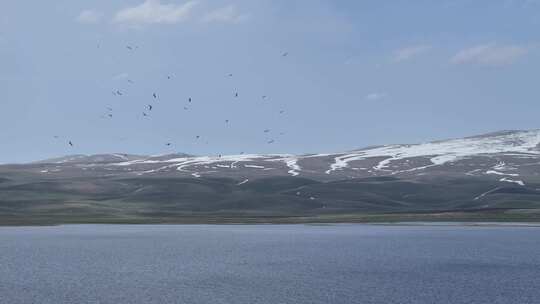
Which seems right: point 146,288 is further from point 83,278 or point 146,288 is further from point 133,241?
point 133,241

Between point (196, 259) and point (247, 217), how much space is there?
9527cm

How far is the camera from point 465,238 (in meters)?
103

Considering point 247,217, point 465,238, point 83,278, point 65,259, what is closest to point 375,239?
point 465,238

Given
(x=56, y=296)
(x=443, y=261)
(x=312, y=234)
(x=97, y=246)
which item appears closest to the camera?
(x=56, y=296)

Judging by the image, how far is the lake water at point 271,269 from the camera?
166ft

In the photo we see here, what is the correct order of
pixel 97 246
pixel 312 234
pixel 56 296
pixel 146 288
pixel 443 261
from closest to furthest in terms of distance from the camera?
pixel 56 296, pixel 146 288, pixel 443 261, pixel 97 246, pixel 312 234

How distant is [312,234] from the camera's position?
113875 millimetres

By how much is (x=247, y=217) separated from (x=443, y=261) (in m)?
99.4

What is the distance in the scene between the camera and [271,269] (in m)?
A: 65.2

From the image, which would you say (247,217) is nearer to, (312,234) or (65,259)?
(312,234)

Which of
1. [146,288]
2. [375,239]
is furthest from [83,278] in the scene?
[375,239]

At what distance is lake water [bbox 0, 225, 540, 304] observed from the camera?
50500mm

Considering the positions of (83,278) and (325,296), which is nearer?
(325,296)

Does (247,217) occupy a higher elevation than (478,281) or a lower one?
higher
